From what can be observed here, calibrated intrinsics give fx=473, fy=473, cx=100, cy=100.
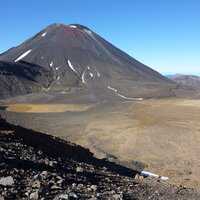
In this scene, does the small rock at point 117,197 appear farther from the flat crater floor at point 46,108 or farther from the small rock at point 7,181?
the flat crater floor at point 46,108

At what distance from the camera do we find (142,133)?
43906 mm

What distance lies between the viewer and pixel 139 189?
14156 millimetres

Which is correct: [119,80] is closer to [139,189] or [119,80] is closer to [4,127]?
[4,127]

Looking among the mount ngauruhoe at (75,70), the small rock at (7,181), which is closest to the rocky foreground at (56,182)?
the small rock at (7,181)

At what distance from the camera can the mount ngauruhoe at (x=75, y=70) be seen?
354ft

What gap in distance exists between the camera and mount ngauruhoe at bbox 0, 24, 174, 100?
10781 cm

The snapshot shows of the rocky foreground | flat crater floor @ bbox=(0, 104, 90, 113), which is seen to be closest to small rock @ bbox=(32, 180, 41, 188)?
the rocky foreground

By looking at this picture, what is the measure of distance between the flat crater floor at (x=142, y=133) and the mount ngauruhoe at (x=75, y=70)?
2927 centimetres

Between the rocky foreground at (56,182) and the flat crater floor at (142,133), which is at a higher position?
the rocky foreground at (56,182)

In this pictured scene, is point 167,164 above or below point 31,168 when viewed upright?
below

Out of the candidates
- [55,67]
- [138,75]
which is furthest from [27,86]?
[138,75]

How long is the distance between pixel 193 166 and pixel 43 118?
3255 centimetres

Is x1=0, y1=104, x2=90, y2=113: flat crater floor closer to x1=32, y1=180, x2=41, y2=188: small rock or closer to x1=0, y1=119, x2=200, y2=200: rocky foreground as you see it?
x1=0, y1=119, x2=200, y2=200: rocky foreground

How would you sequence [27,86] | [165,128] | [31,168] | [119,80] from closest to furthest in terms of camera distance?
[31,168]
[165,128]
[27,86]
[119,80]
